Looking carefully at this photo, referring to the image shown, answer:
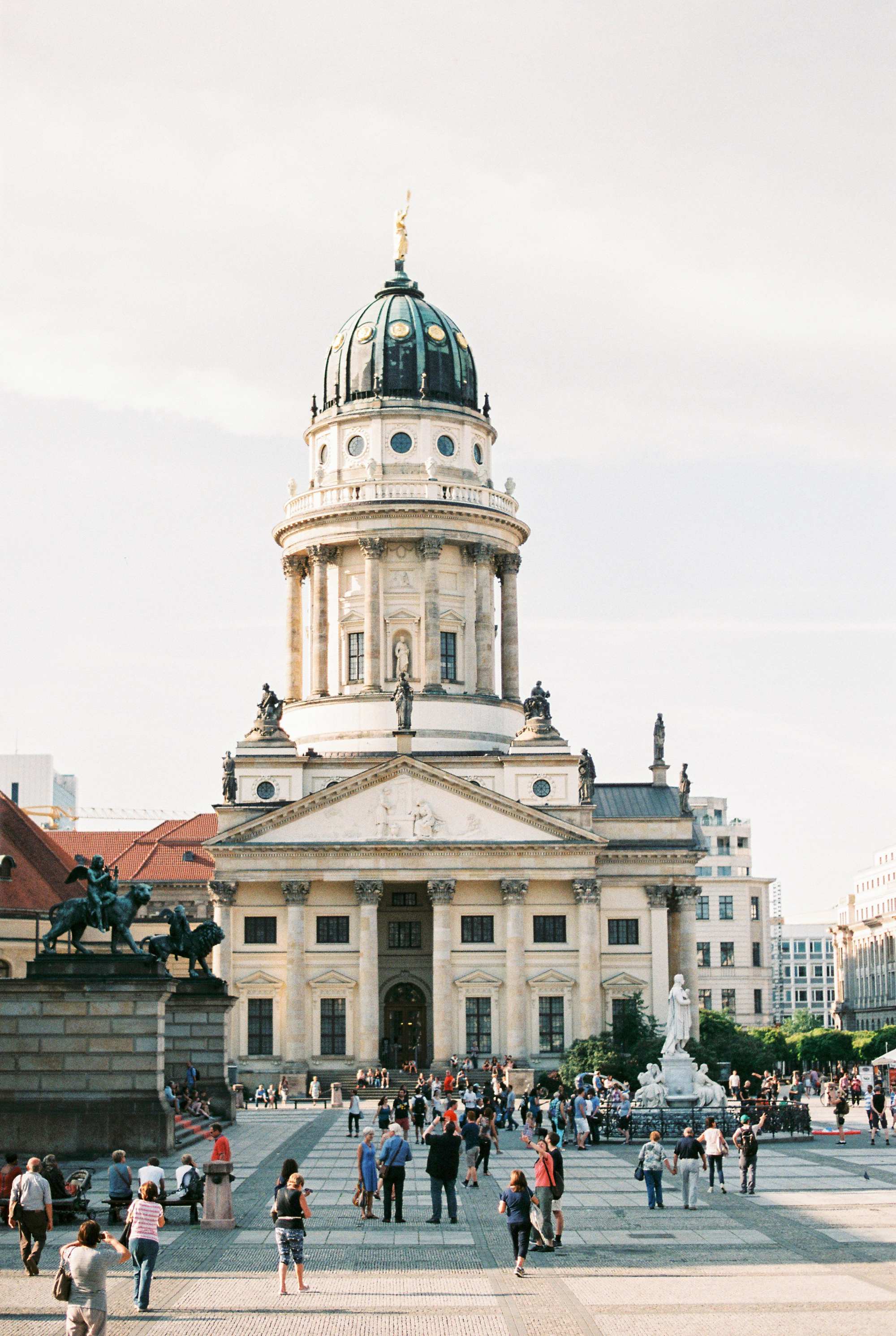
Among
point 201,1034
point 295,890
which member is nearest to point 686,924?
point 295,890

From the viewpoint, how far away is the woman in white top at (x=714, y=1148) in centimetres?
3656

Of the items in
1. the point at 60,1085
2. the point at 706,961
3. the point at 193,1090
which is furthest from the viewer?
the point at 706,961

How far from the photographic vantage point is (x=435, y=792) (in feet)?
294

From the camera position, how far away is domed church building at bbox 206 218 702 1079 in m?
88.8

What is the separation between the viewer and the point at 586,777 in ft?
305

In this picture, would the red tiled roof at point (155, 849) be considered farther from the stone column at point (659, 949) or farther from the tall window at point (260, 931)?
the stone column at point (659, 949)

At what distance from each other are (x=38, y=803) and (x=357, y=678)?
96594 mm

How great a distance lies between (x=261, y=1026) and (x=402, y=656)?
2188 centimetres

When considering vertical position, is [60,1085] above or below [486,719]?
below

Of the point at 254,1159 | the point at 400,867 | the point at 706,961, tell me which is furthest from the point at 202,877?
the point at 254,1159

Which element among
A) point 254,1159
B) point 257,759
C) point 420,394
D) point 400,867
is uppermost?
point 420,394

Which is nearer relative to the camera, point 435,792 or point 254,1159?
point 254,1159

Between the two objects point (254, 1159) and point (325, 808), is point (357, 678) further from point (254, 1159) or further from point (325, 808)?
point (254, 1159)

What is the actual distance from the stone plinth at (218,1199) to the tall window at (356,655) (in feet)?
230
